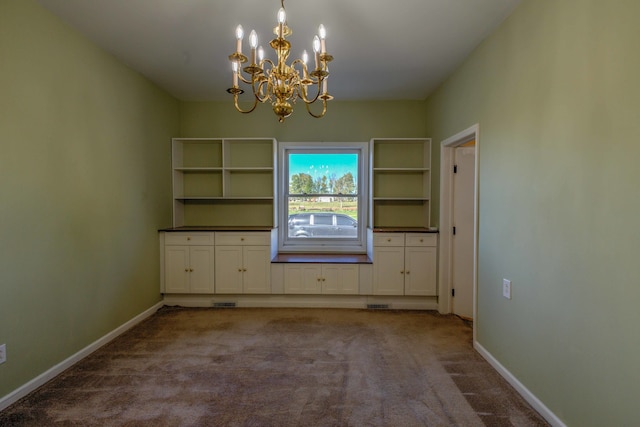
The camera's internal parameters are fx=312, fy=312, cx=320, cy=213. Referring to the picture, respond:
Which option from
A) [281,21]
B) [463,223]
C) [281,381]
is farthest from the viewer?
[463,223]

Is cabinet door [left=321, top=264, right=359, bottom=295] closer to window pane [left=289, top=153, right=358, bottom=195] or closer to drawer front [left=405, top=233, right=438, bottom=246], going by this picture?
drawer front [left=405, top=233, right=438, bottom=246]

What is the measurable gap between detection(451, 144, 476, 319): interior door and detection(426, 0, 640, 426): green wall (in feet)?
3.16

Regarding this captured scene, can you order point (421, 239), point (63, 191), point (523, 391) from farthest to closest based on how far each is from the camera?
point (421, 239) → point (63, 191) → point (523, 391)

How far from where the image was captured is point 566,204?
167cm

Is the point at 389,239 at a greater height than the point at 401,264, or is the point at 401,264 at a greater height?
the point at 389,239

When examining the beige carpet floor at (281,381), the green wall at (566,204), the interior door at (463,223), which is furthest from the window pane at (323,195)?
the green wall at (566,204)

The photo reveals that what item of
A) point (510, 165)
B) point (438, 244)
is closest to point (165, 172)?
point (438, 244)

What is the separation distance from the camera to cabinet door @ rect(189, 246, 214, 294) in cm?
376

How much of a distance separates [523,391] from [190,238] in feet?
11.4

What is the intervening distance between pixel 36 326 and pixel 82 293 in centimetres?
42

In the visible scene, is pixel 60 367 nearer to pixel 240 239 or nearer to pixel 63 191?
pixel 63 191

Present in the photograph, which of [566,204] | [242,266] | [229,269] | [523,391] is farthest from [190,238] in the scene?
[566,204]

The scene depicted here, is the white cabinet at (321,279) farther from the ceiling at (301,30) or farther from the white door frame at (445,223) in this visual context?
the ceiling at (301,30)

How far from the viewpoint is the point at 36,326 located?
212cm
